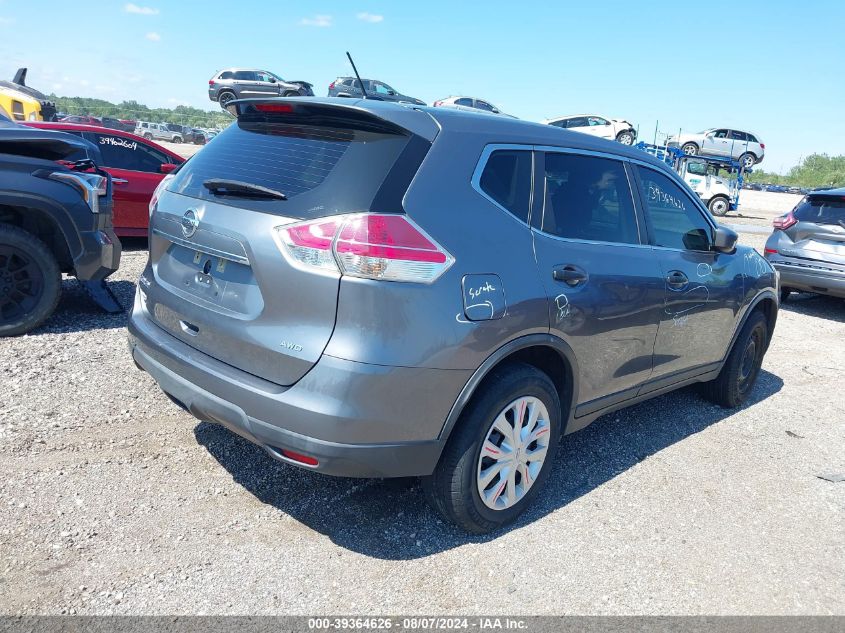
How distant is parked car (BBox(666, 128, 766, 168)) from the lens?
31.7 metres

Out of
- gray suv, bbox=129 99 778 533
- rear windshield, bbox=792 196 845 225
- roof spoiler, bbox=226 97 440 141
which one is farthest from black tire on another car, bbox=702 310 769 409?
rear windshield, bbox=792 196 845 225

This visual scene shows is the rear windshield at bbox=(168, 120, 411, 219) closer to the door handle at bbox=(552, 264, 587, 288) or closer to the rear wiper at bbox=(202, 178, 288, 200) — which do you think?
the rear wiper at bbox=(202, 178, 288, 200)

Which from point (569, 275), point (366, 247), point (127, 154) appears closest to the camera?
point (366, 247)

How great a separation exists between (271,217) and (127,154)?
24.0ft

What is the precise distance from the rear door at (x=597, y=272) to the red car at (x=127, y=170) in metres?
6.55

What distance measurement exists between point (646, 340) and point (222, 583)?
2.57 metres

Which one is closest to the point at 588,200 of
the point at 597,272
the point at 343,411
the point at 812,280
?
the point at 597,272

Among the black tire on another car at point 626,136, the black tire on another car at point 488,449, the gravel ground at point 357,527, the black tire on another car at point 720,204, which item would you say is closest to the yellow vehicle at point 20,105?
the gravel ground at point 357,527

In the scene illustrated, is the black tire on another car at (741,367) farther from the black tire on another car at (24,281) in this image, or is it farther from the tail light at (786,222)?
the black tire on another car at (24,281)

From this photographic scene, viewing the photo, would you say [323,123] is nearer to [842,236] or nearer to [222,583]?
[222,583]

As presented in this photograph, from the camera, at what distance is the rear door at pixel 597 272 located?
331cm

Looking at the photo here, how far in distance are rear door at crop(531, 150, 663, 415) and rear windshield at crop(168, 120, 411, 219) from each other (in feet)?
2.87

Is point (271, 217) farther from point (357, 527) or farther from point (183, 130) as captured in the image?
point (183, 130)

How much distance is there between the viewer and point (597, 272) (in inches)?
138
